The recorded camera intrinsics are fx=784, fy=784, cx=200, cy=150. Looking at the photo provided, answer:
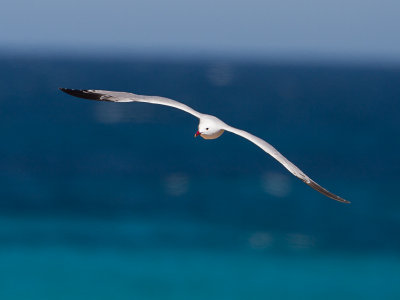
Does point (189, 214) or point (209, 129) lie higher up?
point (189, 214)

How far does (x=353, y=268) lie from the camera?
185 feet

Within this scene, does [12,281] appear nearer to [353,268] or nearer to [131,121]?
[353,268]

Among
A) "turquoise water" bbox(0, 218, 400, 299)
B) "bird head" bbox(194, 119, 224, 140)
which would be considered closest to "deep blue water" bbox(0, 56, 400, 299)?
"turquoise water" bbox(0, 218, 400, 299)

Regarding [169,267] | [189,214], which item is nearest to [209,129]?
[169,267]

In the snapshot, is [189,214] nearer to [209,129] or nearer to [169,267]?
[169,267]

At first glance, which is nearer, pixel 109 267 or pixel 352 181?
pixel 109 267

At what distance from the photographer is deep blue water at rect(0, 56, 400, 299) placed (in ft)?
176

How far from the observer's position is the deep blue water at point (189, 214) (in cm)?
5375

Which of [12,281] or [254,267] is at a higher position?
[254,267]

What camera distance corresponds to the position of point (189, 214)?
2640 inches

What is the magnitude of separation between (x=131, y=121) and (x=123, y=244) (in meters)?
62.3

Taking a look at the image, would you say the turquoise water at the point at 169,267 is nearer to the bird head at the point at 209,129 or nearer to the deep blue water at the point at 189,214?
the deep blue water at the point at 189,214

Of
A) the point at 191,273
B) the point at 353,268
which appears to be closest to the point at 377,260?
the point at 353,268

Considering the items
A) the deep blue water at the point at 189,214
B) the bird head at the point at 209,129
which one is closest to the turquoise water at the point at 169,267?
the deep blue water at the point at 189,214
